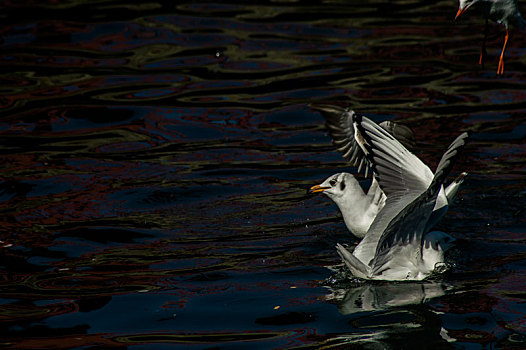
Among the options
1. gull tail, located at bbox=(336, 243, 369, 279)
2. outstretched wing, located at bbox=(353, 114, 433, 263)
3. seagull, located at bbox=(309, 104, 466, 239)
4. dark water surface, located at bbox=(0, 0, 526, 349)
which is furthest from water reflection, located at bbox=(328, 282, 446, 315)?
seagull, located at bbox=(309, 104, 466, 239)

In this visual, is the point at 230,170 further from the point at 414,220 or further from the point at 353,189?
the point at 414,220

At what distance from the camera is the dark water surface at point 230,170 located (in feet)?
21.1

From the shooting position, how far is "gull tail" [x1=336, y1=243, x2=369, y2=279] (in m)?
6.71

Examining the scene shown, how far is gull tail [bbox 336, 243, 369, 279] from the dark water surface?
0.15m

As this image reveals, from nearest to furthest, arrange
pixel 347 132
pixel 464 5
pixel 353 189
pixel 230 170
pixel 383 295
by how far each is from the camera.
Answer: pixel 383 295 → pixel 464 5 → pixel 353 189 → pixel 347 132 → pixel 230 170

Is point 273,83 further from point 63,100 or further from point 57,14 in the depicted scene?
point 57,14

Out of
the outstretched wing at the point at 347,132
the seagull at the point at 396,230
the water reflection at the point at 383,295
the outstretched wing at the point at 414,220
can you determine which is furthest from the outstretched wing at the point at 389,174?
the outstretched wing at the point at 347,132

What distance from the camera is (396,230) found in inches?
267

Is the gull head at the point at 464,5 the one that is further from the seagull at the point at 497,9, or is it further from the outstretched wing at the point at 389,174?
the outstretched wing at the point at 389,174

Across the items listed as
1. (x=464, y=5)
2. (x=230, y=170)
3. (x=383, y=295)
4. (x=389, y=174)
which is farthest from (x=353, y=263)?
(x=230, y=170)

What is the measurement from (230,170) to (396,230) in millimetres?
3635

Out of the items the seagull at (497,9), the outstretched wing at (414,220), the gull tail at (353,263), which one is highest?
the seagull at (497,9)

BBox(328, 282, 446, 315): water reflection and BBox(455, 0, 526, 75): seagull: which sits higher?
BBox(455, 0, 526, 75): seagull

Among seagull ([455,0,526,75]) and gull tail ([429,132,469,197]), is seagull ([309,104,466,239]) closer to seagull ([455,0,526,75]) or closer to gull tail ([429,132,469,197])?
seagull ([455,0,526,75])
